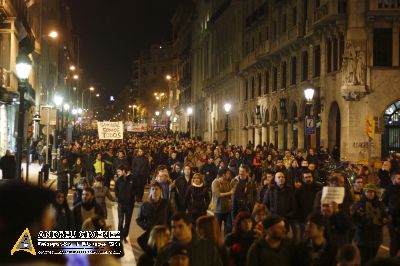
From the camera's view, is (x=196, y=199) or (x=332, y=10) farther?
(x=332, y=10)

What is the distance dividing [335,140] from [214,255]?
31.5m

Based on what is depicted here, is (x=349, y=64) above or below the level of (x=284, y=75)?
below

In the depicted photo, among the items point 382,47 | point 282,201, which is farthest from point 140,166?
point 382,47

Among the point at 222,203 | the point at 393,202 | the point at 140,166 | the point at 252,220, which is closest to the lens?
the point at 252,220

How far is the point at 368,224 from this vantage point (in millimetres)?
10352

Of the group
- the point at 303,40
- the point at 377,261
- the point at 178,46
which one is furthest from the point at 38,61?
the point at 178,46

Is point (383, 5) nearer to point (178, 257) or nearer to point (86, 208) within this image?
point (86, 208)

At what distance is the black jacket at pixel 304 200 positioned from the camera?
12.4 metres

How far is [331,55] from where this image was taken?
3778 centimetres

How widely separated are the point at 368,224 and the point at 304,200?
2.33 m

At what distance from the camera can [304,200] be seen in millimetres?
12586

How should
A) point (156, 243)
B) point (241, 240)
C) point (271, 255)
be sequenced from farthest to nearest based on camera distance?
point (241, 240), point (156, 243), point (271, 255)

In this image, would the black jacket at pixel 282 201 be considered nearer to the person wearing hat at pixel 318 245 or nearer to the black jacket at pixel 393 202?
the black jacket at pixel 393 202

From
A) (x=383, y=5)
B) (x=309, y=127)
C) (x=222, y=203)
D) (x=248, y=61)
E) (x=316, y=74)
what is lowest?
(x=222, y=203)
